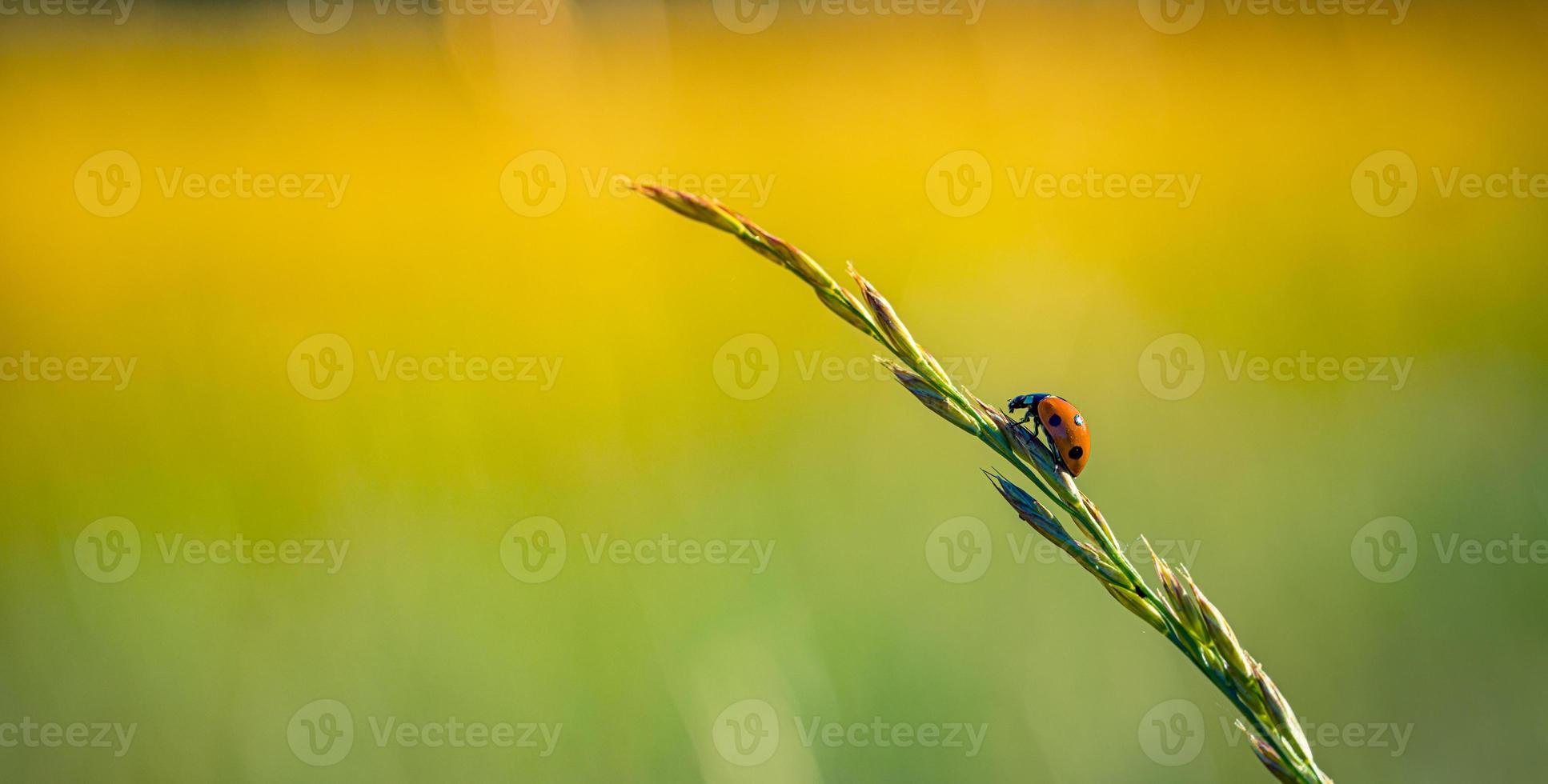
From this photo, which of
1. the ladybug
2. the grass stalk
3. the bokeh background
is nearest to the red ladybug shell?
the ladybug

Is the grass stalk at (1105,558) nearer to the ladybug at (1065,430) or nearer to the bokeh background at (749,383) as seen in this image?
the ladybug at (1065,430)

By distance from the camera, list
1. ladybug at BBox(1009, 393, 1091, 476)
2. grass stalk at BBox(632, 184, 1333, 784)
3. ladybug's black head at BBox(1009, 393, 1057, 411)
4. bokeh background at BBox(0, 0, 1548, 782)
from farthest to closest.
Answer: bokeh background at BBox(0, 0, 1548, 782) < ladybug's black head at BBox(1009, 393, 1057, 411) < ladybug at BBox(1009, 393, 1091, 476) < grass stalk at BBox(632, 184, 1333, 784)

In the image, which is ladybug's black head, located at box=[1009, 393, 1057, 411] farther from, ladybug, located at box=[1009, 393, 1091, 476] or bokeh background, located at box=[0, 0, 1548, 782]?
bokeh background, located at box=[0, 0, 1548, 782]

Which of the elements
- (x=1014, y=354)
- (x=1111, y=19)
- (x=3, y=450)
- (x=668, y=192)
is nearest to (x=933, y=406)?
(x=668, y=192)

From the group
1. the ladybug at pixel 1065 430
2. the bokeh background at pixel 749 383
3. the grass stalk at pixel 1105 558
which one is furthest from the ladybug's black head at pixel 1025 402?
the bokeh background at pixel 749 383

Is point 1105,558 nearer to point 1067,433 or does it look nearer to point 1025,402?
point 1067,433

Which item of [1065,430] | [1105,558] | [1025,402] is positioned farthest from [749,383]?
[1105,558]

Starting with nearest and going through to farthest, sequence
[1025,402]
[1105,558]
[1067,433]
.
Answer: [1105,558]
[1067,433]
[1025,402]
